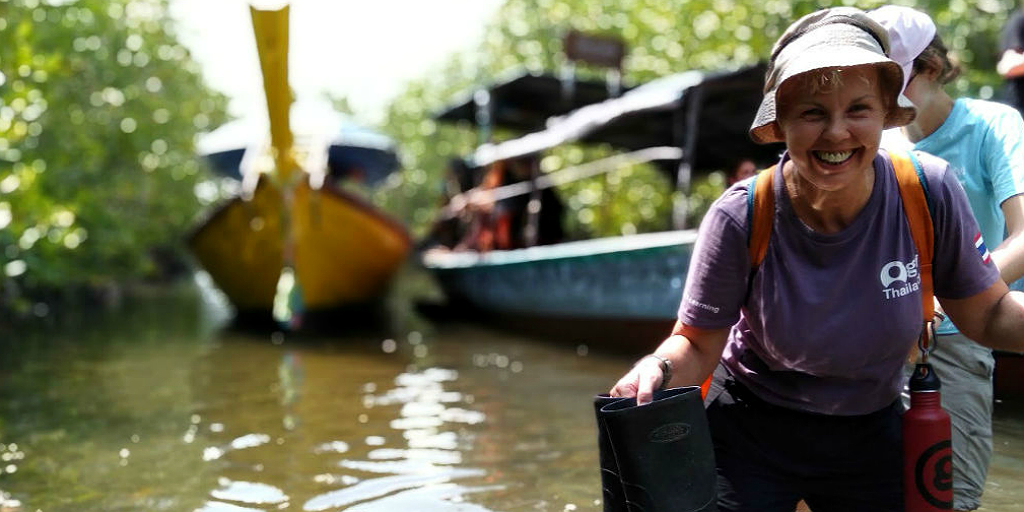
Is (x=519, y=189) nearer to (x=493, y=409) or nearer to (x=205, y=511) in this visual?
(x=493, y=409)

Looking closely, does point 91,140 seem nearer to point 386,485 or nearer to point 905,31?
point 386,485

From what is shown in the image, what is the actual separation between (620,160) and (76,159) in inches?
322

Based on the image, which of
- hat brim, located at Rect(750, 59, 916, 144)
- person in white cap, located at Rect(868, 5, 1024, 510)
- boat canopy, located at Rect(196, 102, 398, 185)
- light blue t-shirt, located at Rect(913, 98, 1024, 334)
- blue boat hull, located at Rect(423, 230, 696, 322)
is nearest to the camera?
hat brim, located at Rect(750, 59, 916, 144)

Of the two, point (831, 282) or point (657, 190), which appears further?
point (657, 190)

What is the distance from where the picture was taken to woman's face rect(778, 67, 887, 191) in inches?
66.7

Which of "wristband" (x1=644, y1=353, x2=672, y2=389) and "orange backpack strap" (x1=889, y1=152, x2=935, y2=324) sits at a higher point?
"orange backpack strap" (x1=889, y1=152, x2=935, y2=324)

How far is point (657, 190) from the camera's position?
15453 millimetres

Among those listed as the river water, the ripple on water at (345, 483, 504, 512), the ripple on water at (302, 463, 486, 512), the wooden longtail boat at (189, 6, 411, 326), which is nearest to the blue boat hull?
the river water

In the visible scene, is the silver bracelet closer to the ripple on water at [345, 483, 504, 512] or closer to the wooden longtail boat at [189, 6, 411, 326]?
the ripple on water at [345, 483, 504, 512]

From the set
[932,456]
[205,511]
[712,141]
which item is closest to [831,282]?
[932,456]

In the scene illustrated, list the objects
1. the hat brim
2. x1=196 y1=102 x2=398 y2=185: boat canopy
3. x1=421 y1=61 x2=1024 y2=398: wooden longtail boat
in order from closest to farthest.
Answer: the hat brim < x1=421 y1=61 x2=1024 y2=398: wooden longtail boat < x1=196 y1=102 x2=398 y2=185: boat canopy

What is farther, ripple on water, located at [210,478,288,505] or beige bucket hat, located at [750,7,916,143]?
ripple on water, located at [210,478,288,505]

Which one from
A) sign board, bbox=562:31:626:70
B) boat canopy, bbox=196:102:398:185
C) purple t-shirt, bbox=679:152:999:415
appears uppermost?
sign board, bbox=562:31:626:70

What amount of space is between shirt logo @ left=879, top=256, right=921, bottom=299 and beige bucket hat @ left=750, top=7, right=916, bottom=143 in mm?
276
